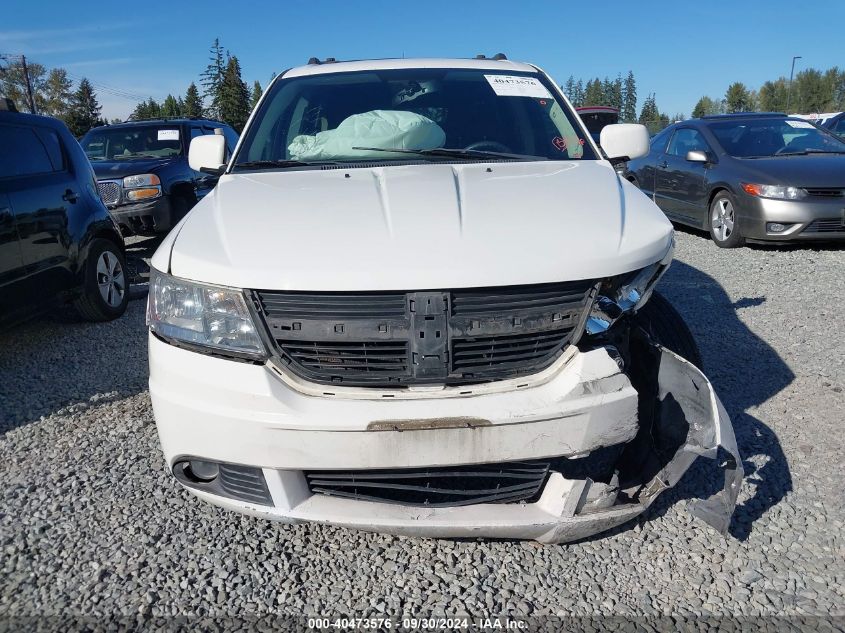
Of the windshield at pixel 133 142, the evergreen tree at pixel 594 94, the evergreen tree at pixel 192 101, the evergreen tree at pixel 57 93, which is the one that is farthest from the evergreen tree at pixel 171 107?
the windshield at pixel 133 142

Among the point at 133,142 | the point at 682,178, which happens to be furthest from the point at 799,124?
the point at 133,142

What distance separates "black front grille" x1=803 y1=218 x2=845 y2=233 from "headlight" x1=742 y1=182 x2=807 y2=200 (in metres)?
0.33

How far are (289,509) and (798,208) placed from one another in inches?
273

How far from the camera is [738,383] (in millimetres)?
3719

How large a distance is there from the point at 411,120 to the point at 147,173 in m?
5.91

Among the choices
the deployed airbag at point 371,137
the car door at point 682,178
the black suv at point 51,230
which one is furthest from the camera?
the car door at point 682,178

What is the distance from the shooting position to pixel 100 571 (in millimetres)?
2279

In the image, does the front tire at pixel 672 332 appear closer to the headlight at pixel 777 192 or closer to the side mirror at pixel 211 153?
the side mirror at pixel 211 153

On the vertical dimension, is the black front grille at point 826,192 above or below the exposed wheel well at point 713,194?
above

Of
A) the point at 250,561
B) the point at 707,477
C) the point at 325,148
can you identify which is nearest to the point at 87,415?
the point at 250,561

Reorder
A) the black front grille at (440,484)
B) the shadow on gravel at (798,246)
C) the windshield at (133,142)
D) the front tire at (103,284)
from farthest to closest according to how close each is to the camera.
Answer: the windshield at (133,142) < the shadow on gravel at (798,246) < the front tire at (103,284) < the black front grille at (440,484)

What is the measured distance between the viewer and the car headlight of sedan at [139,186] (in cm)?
795

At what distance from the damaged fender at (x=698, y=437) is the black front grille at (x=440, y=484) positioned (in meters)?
0.42

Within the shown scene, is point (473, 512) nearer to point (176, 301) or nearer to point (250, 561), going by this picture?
point (250, 561)
